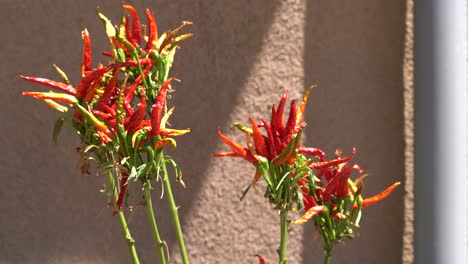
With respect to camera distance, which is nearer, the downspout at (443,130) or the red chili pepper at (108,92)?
the red chili pepper at (108,92)

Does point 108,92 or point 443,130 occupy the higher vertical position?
point 108,92

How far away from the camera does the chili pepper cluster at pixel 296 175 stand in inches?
34.4

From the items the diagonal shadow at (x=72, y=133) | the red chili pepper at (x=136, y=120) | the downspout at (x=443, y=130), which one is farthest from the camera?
the downspout at (x=443, y=130)

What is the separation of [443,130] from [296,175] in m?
1.01

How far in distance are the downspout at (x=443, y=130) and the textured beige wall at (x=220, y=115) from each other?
95mm

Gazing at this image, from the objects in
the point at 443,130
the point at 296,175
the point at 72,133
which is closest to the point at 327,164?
the point at 296,175

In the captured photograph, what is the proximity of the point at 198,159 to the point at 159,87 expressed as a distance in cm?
81

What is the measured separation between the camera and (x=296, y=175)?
869 mm

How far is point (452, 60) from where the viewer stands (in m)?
1.80

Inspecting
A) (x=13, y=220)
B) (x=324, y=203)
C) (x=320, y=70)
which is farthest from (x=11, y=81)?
(x=324, y=203)

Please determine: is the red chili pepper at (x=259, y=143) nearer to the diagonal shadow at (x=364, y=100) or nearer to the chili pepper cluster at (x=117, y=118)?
the chili pepper cluster at (x=117, y=118)

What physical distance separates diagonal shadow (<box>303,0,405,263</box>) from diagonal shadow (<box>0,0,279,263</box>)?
20 centimetres

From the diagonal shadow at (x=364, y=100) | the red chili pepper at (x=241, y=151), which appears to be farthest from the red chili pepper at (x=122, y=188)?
the diagonal shadow at (x=364, y=100)

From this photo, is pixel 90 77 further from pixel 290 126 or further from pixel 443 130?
pixel 443 130
